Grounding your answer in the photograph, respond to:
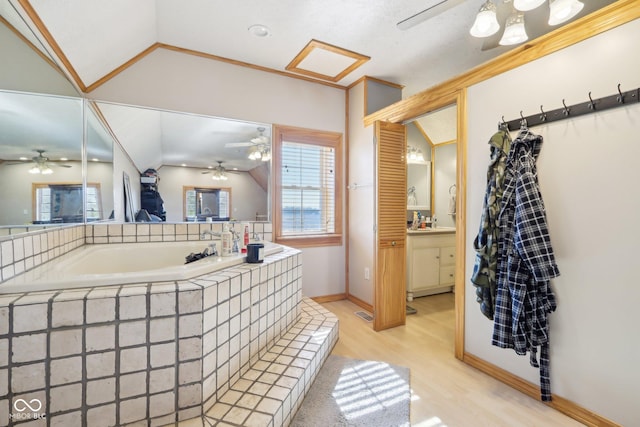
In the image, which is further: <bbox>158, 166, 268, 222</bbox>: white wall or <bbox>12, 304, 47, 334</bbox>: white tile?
<bbox>158, 166, 268, 222</bbox>: white wall

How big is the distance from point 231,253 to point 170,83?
1781 millimetres

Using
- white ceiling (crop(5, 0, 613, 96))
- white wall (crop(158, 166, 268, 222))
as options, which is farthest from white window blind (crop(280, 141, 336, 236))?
white ceiling (crop(5, 0, 613, 96))

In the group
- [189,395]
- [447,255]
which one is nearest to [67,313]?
[189,395]

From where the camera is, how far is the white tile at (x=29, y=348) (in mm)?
957

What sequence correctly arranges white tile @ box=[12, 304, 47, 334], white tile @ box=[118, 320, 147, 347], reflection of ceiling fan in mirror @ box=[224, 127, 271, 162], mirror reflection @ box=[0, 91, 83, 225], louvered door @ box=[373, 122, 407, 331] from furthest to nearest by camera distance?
reflection of ceiling fan in mirror @ box=[224, 127, 271, 162]
louvered door @ box=[373, 122, 407, 331]
mirror reflection @ box=[0, 91, 83, 225]
white tile @ box=[118, 320, 147, 347]
white tile @ box=[12, 304, 47, 334]

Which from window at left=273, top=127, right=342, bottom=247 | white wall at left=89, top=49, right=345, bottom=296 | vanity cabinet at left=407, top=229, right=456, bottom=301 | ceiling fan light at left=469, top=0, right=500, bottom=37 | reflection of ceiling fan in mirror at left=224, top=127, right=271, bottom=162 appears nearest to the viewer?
ceiling fan light at left=469, top=0, right=500, bottom=37

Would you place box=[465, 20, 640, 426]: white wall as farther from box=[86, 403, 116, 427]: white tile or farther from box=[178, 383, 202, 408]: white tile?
box=[86, 403, 116, 427]: white tile

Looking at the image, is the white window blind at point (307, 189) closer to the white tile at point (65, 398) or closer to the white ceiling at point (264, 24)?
the white ceiling at point (264, 24)

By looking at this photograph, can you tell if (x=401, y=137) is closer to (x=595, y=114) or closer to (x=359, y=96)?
(x=359, y=96)

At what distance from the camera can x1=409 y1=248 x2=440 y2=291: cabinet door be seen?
325 cm

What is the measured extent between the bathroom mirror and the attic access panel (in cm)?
70

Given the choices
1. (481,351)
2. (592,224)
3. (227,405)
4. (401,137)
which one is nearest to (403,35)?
(401,137)

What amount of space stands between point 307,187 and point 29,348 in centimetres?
249

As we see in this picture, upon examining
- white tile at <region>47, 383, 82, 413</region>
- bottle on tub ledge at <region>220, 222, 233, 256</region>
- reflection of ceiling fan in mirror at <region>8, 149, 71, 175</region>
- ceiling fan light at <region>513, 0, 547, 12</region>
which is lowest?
white tile at <region>47, 383, 82, 413</region>
